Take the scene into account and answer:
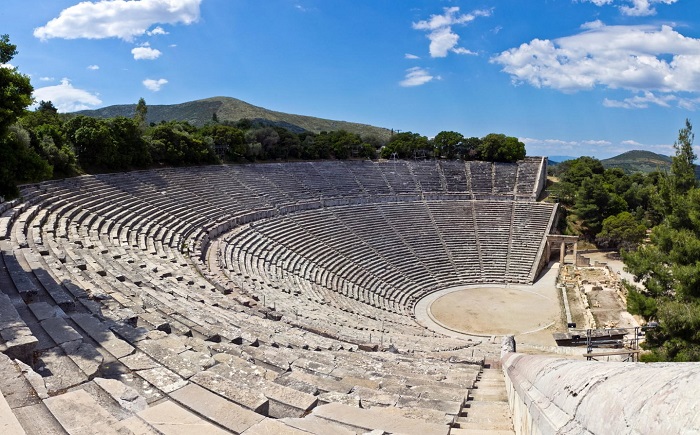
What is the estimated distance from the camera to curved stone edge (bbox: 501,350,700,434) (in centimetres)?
174

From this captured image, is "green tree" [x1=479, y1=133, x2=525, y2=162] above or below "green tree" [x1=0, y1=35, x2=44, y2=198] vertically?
above

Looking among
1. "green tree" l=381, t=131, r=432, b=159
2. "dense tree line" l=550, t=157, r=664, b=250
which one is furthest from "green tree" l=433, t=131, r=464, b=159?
"dense tree line" l=550, t=157, r=664, b=250

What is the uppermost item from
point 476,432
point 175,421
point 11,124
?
point 11,124

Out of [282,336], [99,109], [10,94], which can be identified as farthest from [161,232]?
[99,109]

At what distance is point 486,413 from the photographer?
15.5ft

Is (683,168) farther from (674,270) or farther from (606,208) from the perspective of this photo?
(606,208)

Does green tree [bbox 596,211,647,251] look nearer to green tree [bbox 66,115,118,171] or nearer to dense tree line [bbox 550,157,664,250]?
dense tree line [bbox 550,157,664,250]

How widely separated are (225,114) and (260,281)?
98.3 m

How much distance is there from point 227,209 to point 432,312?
43.3ft

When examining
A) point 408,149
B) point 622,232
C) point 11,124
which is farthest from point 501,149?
point 11,124

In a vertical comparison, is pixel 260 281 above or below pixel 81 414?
below

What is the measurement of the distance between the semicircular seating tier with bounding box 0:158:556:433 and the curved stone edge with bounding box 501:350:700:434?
114 centimetres

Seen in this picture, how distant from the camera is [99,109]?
407 ft

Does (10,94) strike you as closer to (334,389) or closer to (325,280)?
(334,389)
